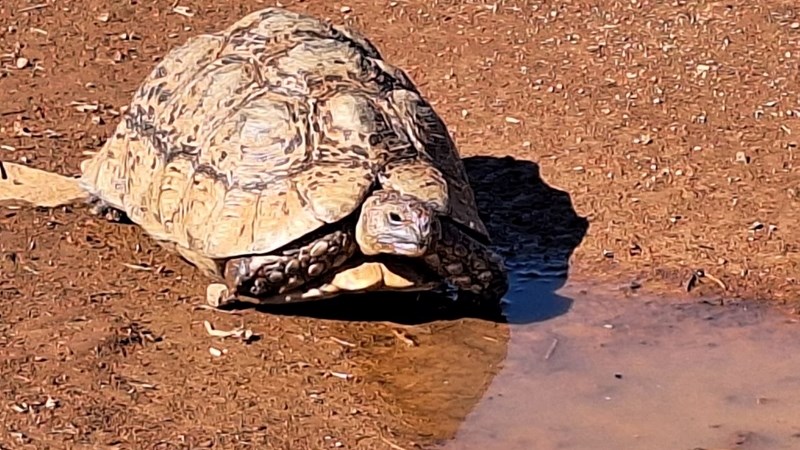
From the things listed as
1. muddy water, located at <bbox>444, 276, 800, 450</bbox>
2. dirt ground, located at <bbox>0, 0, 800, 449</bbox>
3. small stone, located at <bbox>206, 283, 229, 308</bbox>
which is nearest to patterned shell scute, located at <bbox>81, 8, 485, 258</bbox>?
small stone, located at <bbox>206, 283, 229, 308</bbox>

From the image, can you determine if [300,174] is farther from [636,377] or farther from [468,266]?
[636,377]

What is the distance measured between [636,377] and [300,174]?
1.50 metres

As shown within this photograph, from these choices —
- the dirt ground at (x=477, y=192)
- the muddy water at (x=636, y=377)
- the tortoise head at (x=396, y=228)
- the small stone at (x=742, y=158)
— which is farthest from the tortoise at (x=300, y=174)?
the small stone at (x=742, y=158)

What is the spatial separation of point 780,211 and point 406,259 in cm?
215

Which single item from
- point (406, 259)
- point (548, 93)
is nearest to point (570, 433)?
point (406, 259)

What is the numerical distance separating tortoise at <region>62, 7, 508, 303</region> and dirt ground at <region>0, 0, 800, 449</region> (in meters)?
0.29

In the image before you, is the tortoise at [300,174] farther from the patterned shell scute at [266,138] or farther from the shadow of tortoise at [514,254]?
the shadow of tortoise at [514,254]

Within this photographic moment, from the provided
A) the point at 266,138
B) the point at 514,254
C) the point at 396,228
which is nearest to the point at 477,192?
the point at 514,254

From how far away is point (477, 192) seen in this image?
23.8 ft

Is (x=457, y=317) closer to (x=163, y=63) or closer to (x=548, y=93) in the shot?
(x=163, y=63)

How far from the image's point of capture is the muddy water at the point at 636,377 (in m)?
5.21

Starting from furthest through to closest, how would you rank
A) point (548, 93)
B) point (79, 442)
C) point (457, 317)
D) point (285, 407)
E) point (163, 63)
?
point (548, 93) < point (163, 63) < point (457, 317) < point (285, 407) < point (79, 442)

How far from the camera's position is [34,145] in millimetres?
7684

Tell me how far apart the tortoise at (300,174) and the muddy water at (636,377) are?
1.29ft
